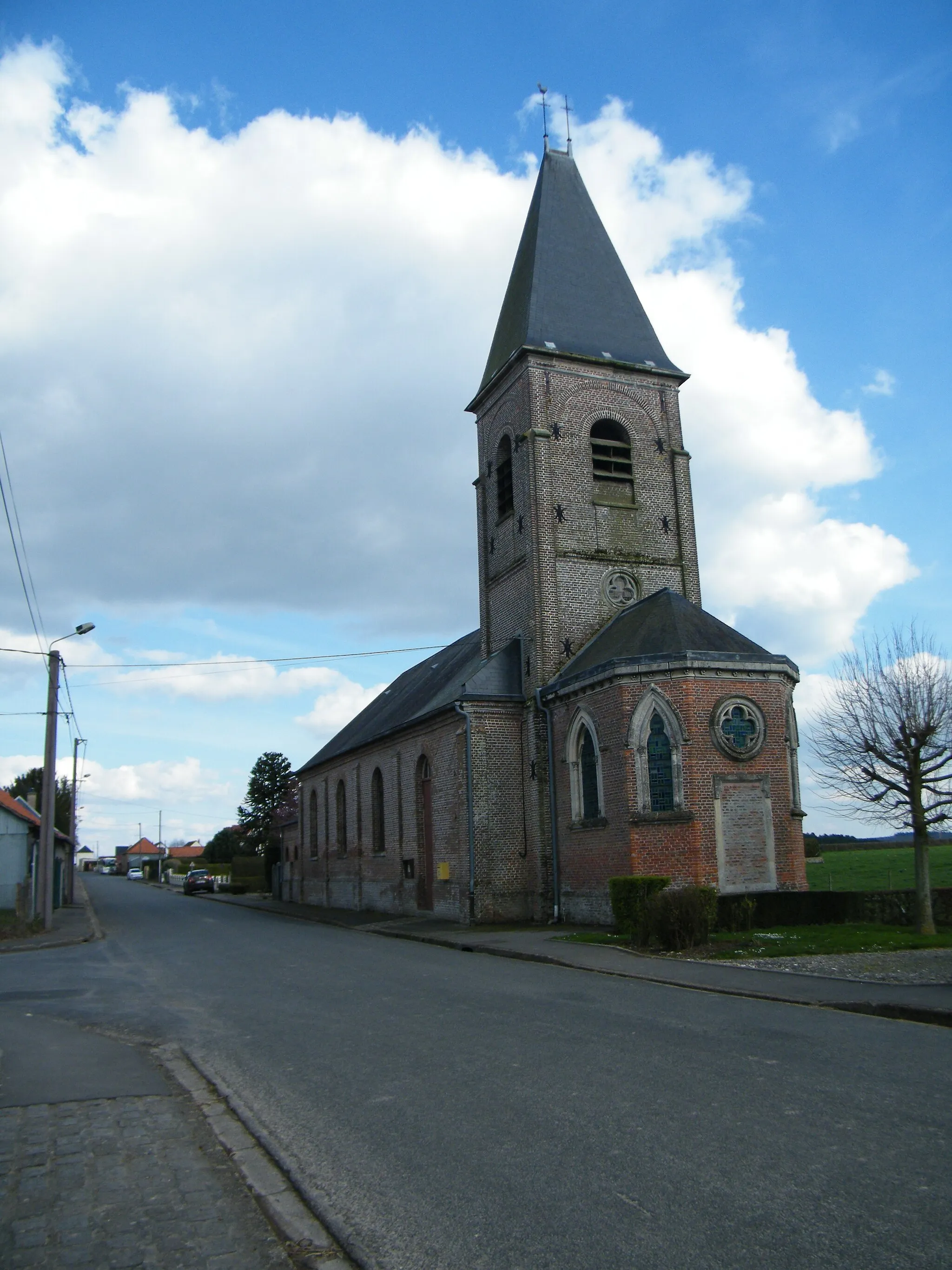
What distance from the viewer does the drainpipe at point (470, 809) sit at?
886 inches

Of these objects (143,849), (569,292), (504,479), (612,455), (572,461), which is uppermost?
(569,292)

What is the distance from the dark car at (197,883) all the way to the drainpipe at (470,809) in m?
40.8

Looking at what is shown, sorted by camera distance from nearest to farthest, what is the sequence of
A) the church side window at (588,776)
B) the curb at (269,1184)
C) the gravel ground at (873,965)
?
the curb at (269,1184)
the gravel ground at (873,965)
the church side window at (588,776)

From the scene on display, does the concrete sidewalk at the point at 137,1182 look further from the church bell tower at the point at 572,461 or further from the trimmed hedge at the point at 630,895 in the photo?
the church bell tower at the point at 572,461

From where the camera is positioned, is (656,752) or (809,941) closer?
(809,941)

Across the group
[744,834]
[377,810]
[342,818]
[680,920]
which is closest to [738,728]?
[744,834]

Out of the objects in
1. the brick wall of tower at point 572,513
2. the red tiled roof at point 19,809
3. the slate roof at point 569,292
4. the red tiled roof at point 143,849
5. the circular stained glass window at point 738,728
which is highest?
the slate roof at point 569,292

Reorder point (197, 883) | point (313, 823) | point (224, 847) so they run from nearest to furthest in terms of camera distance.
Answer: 1. point (313, 823)
2. point (197, 883)
3. point (224, 847)

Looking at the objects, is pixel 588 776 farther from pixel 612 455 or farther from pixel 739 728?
pixel 612 455

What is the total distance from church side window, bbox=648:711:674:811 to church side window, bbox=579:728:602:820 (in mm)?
1539

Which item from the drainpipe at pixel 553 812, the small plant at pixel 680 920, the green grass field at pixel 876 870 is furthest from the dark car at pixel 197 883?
the small plant at pixel 680 920

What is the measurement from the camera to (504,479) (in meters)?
26.2

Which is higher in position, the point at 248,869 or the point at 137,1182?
the point at 137,1182

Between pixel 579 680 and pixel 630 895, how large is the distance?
5219 mm
